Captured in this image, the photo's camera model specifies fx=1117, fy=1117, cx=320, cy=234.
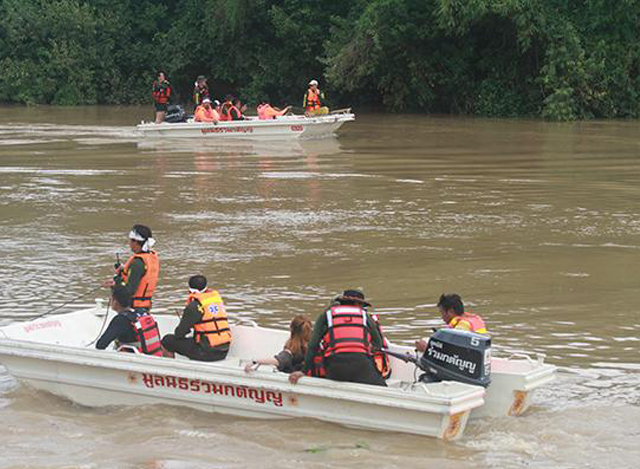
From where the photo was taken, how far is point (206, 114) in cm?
2833

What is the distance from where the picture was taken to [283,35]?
133 feet

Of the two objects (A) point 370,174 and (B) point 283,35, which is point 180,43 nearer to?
(B) point 283,35

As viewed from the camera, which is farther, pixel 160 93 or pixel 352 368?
pixel 160 93

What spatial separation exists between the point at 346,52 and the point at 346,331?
Result: 28.0m

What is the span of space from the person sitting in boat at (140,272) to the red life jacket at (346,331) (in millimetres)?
2082

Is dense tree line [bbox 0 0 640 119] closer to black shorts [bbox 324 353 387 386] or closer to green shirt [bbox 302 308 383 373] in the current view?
green shirt [bbox 302 308 383 373]

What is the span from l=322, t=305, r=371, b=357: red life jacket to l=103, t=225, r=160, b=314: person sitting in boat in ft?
6.83

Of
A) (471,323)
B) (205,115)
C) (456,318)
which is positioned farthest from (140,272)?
(205,115)

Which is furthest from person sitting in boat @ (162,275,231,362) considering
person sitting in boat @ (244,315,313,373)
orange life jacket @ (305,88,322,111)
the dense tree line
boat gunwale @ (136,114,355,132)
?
the dense tree line

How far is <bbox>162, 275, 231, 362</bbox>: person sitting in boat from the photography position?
9.50 metres

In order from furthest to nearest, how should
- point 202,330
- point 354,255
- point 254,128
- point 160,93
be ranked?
point 160,93
point 254,128
point 354,255
point 202,330

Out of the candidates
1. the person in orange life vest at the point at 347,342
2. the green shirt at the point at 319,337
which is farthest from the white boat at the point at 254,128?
the person in orange life vest at the point at 347,342

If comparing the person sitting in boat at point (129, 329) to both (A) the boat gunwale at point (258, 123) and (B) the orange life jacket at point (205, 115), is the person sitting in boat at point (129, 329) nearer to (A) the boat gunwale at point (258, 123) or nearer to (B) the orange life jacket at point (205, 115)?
(A) the boat gunwale at point (258, 123)

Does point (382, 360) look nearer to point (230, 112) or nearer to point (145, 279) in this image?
point (145, 279)
